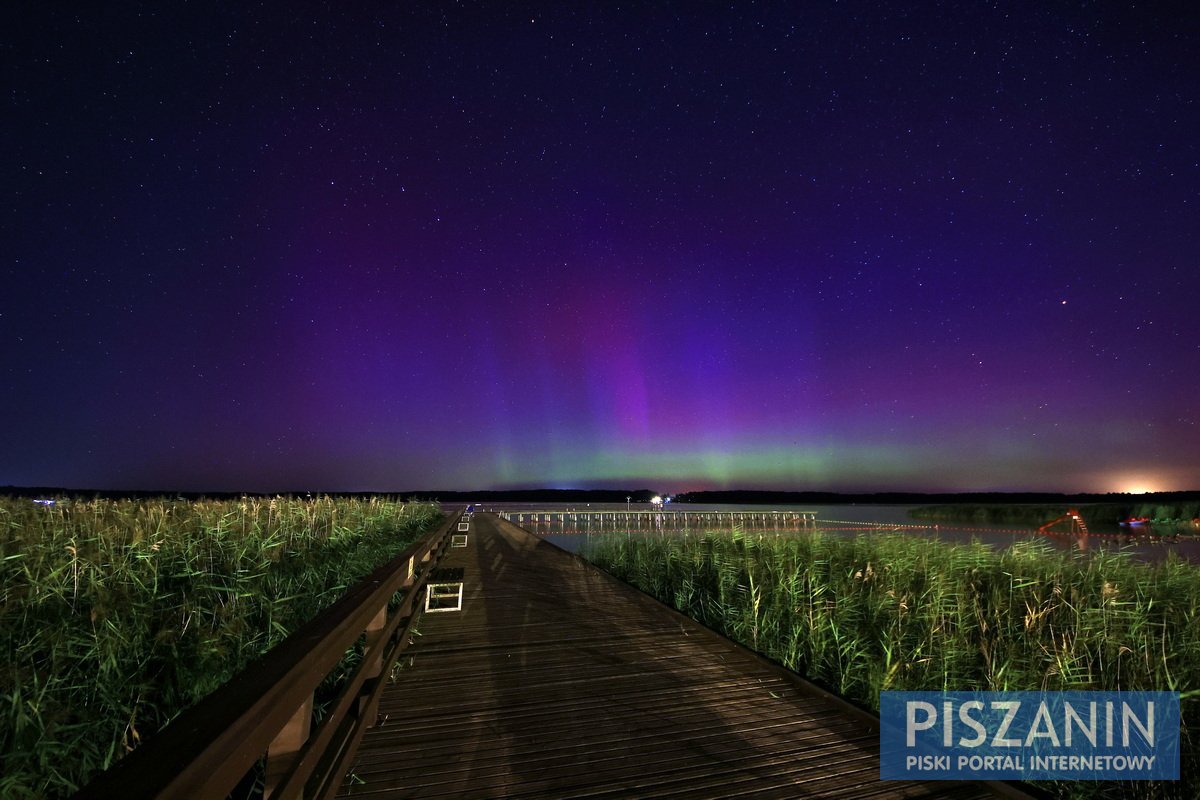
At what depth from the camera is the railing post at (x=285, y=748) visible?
2.11 metres

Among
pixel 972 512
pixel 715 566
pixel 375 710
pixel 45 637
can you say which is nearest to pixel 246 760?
pixel 375 710

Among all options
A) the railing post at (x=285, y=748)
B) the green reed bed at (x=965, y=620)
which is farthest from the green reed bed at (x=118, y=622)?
the green reed bed at (x=965, y=620)

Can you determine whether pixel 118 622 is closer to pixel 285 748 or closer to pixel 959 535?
pixel 285 748

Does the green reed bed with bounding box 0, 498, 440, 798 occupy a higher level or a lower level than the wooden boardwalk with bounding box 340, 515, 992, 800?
higher

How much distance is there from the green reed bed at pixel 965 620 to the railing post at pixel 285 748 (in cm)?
386

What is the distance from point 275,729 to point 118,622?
3.57 m

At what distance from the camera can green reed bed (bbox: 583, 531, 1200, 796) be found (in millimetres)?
5168

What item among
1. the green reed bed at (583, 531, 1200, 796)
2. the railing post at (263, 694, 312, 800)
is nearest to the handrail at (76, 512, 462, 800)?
the railing post at (263, 694, 312, 800)

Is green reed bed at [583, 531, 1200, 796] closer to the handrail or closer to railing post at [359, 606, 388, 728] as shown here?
railing post at [359, 606, 388, 728]

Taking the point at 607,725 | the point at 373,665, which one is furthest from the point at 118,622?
the point at 607,725

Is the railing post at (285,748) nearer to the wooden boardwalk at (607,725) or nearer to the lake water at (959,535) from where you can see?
the wooden boardwalk at (607,725)

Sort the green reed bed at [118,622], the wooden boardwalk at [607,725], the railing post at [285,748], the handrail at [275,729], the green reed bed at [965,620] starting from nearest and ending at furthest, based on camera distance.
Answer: the handrail at [275,729], the railing post at [285,748], the green reed bed at [118,622], the wooden boardwalk at [607,725], the green reed bed at [965,620]

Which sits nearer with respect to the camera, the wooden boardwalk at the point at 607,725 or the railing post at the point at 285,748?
the railing post at the point at 285,748

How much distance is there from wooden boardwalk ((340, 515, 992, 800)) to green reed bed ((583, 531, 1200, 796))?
0.80 meters
